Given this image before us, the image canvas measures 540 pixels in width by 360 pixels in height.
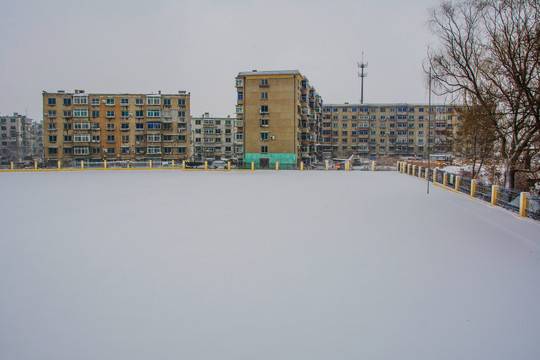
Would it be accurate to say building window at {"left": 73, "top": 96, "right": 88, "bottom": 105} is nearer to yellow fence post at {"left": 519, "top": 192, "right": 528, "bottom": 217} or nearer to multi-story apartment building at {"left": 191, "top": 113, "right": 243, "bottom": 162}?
multi-story apartment building at {"left": 191, "top": 113, "right": 243, "bottom": 162}

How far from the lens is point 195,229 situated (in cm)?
1034

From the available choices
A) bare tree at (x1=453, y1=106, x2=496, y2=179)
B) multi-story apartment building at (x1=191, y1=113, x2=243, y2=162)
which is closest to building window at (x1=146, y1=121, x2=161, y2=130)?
multi-story apartment building at (x1=191, y1=113, x2=243, y2=162)

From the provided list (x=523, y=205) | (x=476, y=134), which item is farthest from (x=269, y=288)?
(x=476, y=134)

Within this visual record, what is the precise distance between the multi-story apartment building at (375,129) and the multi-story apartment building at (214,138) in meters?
21.6

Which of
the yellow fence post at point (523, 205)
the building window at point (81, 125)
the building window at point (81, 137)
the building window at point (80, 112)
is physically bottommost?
the yellow fence post at point (523, 205)

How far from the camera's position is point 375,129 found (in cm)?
8750

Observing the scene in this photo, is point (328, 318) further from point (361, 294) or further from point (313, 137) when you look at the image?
point (313, 137)

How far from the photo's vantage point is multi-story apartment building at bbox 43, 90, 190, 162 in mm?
60562

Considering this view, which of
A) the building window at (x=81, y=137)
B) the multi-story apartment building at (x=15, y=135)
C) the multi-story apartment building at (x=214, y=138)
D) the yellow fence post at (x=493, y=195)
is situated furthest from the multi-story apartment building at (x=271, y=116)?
the multi-story apartment building at (x=15, y=135)

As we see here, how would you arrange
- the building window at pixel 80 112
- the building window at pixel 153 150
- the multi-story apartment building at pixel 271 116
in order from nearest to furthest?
the multi-story apartment building at pixel 271 116
the building window at pixel 80 112
the building window at pixel 153 150

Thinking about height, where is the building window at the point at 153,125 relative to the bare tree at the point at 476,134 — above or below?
above

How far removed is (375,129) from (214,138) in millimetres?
37016

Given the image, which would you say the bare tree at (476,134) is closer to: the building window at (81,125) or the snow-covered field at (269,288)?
the snow-covered field at (269,288)

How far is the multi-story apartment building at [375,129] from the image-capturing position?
85.5m
